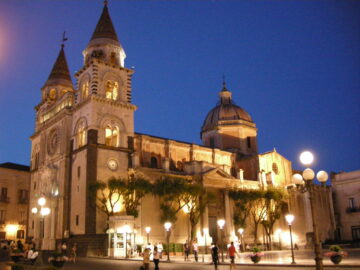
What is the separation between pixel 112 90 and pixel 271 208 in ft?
84.8

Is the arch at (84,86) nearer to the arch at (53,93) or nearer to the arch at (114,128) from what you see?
the arch at (114,128)

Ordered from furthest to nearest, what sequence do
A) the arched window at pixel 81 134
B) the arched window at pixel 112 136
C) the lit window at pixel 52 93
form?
1. the lit window at pixel 52 93
2. the arched window at pixel 112 136
3. the arched window at pixel 81 134

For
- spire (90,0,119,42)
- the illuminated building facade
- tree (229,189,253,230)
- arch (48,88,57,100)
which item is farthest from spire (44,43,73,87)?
tree (229,189,253,230)

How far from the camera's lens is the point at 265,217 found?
174ft

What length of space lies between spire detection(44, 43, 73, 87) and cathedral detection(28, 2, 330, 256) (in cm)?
13

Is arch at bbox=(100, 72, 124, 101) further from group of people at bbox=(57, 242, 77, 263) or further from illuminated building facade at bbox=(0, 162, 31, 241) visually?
illuminated building facade at bbox=(0, 162, 31, 241)

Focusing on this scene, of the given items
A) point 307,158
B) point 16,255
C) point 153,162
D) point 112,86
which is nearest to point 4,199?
point 153,162

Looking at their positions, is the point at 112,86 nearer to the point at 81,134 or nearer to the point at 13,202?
the point at 81,134

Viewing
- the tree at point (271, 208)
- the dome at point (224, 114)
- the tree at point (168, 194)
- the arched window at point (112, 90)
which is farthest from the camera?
the dome at point (224, 114)

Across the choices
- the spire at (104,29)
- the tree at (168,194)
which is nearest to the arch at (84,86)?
the spire at (104,29)

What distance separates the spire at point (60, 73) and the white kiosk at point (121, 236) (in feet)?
81.5

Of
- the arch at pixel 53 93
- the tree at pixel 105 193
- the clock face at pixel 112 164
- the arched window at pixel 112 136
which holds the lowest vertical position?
the tree at pixel 105 193

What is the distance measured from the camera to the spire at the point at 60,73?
54.2 m

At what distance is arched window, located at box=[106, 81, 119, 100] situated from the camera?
45531mm
